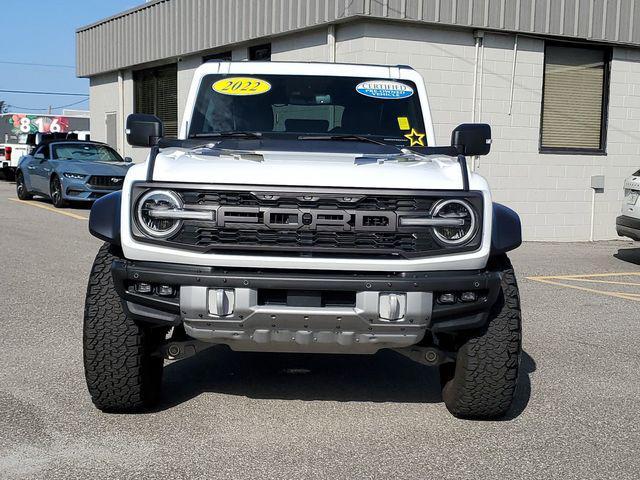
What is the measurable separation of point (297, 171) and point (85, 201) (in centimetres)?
1400

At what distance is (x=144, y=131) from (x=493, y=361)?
2457mm

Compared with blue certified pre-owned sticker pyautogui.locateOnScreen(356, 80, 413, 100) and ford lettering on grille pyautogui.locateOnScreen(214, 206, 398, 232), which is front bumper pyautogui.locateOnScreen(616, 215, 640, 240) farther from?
ford lettering on grille pyautogui.locateOnScreen(214, 206, 398, 232)

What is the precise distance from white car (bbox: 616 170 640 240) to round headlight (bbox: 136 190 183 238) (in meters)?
8.79

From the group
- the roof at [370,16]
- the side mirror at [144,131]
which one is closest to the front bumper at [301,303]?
the side mirror at [144,131]

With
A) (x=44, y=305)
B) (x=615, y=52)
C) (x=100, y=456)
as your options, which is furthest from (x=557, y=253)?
(x=100, y=456)

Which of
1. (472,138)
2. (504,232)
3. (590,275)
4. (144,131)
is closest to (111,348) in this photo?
(144,131)

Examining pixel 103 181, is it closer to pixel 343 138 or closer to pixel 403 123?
pixel 403 123

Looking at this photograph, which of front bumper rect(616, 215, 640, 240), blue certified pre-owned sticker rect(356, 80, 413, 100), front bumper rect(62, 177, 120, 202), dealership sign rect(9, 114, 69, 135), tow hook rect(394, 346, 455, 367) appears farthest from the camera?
dealership sign rect(9, 114, 69, 135)

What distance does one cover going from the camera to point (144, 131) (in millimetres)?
5039

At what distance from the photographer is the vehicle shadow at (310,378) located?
491cm

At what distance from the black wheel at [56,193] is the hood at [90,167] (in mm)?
285

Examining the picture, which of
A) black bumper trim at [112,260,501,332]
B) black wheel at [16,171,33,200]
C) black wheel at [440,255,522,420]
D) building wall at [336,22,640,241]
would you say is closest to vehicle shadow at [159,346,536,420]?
black wheel at [440,255,522,420]

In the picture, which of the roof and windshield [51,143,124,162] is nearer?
the roof

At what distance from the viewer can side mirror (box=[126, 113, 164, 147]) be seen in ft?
16.5
